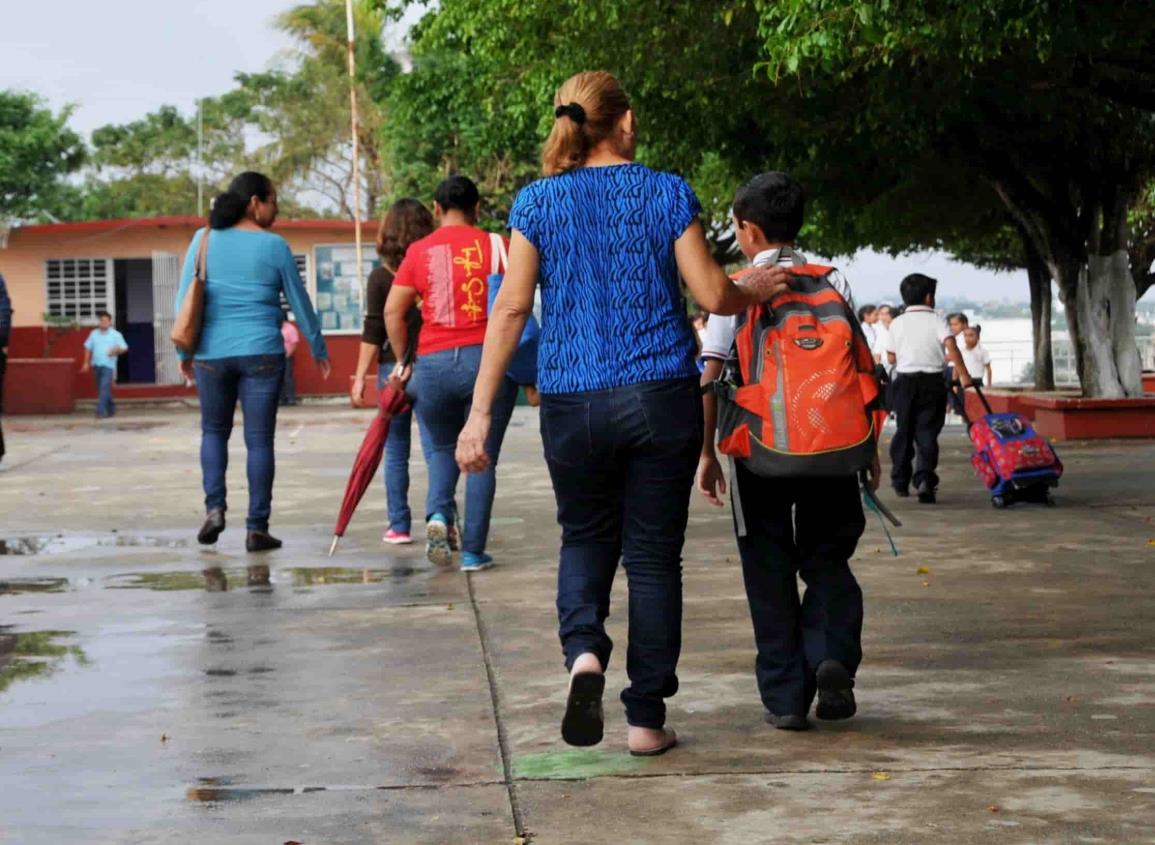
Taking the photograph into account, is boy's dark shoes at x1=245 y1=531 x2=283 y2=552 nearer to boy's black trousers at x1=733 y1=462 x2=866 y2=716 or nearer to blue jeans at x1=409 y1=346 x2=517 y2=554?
A: blue jeans at x1=409 y1=346 x2=517 y2=554

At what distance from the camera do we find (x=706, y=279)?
499 centimetres

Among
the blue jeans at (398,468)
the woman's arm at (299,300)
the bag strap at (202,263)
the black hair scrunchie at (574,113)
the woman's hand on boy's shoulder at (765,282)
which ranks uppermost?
the black hair scrunchie at (574,113)

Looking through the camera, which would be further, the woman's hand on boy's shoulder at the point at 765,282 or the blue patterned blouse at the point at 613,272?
the woman's hand on boy's shoulder at the point at 765,282

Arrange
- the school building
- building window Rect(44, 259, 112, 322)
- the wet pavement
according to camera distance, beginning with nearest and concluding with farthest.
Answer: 1. the wet pavement
2. the school building
3. building window Rect(44, 259, 112, 322)

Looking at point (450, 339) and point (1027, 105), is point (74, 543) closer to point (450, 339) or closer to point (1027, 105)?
point (450, 339)

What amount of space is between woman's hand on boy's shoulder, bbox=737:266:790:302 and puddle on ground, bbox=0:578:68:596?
4.65m

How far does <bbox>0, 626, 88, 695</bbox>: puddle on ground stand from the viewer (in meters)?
6.53

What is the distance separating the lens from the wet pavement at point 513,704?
4.47 metres

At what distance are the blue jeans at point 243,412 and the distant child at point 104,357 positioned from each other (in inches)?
870

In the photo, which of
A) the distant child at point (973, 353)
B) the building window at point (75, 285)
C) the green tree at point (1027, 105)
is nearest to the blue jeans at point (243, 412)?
the green tree at point (1027, 105)

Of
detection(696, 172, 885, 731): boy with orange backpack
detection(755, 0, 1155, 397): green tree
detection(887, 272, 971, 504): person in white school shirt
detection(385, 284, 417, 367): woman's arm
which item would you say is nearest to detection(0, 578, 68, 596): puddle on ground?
detection(385, 284, 417, 367): woman's arm

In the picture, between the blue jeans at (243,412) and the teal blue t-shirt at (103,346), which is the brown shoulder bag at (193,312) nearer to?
the blue jeans at (243,412)

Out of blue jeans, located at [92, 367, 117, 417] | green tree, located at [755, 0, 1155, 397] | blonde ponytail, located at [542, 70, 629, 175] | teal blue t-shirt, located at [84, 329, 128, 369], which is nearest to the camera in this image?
blonde ponytail, located at [542, 70, 629, 175]

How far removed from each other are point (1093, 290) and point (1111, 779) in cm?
1871
